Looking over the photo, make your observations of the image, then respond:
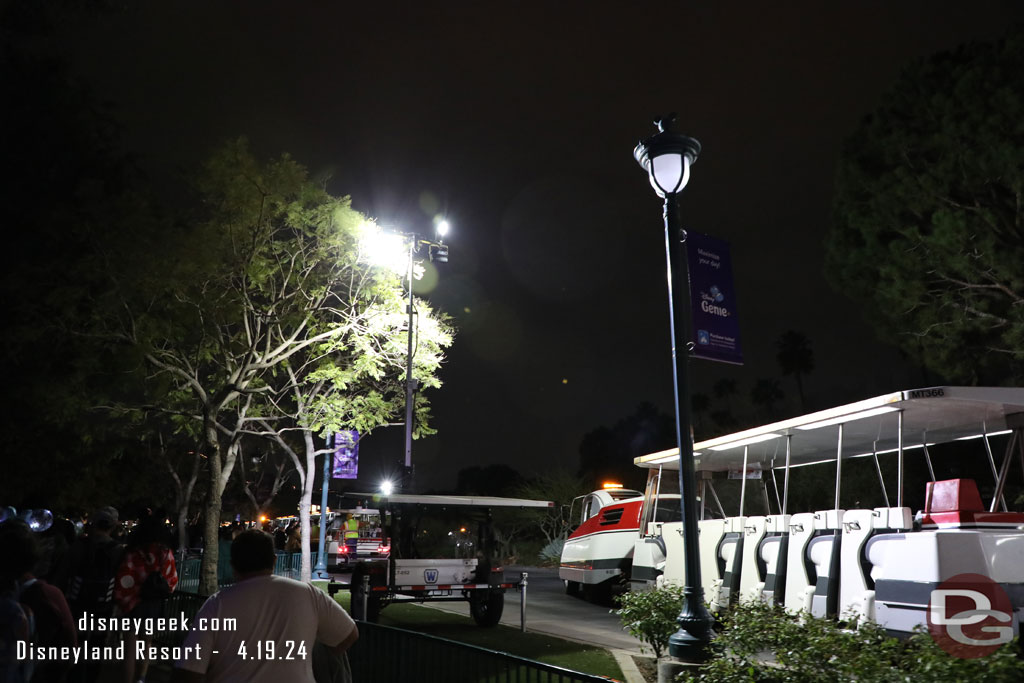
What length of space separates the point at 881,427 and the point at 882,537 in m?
2.68

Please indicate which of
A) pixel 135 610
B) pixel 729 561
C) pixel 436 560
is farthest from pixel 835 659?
pixel 436 560

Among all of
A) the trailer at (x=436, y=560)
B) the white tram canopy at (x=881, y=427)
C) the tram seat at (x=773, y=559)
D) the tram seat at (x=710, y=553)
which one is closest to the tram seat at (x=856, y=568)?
the white tram canopy at (x=881, y=427)

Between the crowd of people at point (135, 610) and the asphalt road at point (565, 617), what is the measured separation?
22.1 ft

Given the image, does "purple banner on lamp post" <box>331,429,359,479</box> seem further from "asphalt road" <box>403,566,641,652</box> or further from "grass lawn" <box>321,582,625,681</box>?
"grass lawn" <box>321,582,625,681</box>

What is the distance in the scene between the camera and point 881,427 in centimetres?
1134

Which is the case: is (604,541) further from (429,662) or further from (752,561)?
(429,662)

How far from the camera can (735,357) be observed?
29.2 ft

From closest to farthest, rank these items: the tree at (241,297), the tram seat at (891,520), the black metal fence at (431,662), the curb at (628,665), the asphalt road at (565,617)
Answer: the black metal fence at (431,662), the tram seat at (891,520), the curb at (628,665), the asphalt road at (565,617), the tree at (241,297)

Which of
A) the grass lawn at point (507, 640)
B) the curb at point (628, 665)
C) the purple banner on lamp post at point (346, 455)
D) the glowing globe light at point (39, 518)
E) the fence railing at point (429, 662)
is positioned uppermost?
the purple banner on lamp post at point (346, 455)

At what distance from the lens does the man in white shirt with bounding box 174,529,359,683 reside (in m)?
4.02

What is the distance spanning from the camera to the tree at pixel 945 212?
848 inches

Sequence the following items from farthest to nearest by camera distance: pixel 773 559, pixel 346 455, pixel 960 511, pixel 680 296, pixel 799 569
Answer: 1. pixel 346 455
2. pixel 773 559
3. pixel 799 569
4. pixel 680 296
5. pixel 960 511

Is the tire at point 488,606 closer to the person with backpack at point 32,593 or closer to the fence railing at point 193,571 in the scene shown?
the fence railing at point 193,571

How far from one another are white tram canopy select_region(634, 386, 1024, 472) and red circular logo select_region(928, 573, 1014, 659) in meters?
1.82
